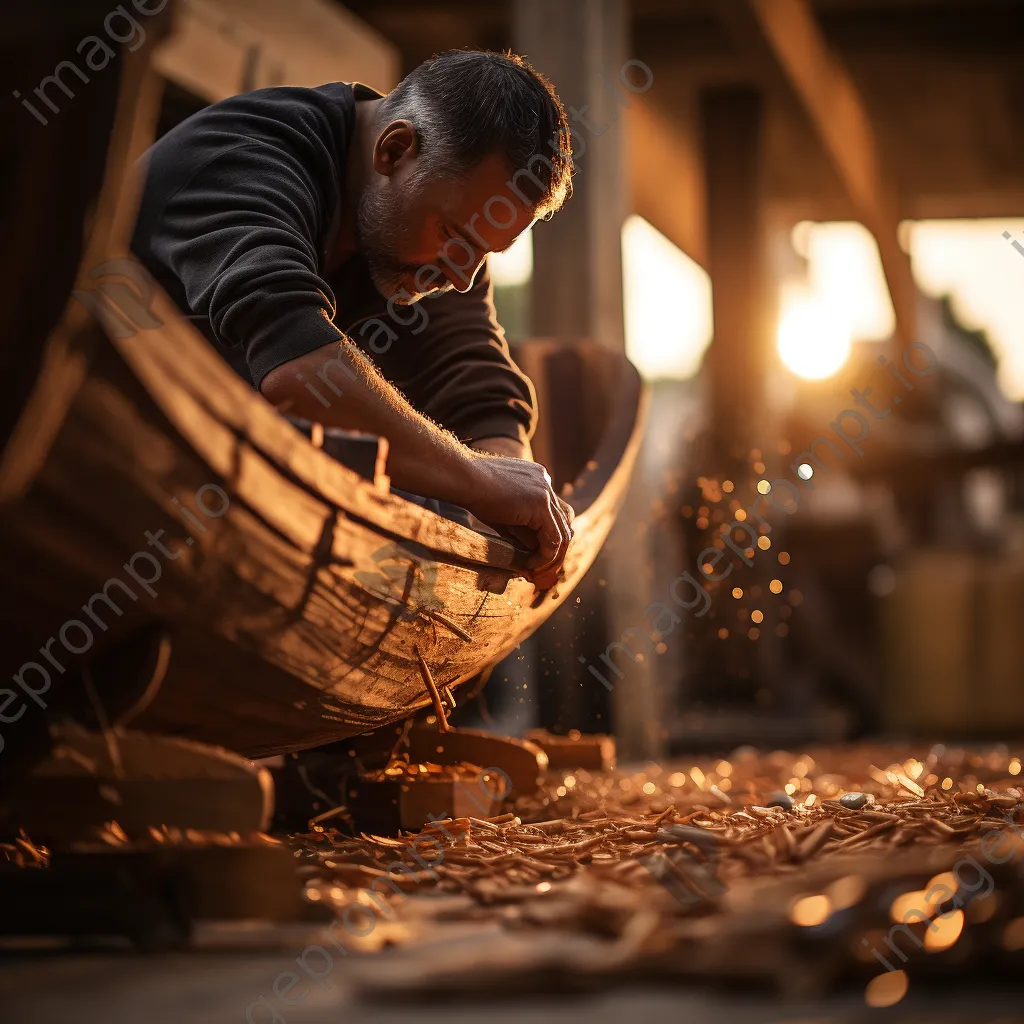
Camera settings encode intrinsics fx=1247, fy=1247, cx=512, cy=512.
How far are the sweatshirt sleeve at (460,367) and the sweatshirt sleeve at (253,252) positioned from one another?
0.63 meters

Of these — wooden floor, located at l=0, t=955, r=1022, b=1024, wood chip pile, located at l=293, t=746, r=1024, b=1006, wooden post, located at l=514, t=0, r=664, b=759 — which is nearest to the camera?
wooden floor, located at l=0, t=955, r=1022, b=1024

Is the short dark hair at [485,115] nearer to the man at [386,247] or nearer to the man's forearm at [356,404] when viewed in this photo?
the man at [386,247]

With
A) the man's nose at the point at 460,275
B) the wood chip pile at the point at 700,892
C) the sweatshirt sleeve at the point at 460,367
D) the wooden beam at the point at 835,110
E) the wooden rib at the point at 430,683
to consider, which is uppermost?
the wooden beam at the point at 835,110

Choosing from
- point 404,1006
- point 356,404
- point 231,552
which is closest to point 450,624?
point 356,404

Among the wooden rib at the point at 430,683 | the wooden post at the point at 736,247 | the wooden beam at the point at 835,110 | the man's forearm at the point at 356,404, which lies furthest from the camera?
the wooden post at the point at 736,247

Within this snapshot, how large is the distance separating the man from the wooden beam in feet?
9.53

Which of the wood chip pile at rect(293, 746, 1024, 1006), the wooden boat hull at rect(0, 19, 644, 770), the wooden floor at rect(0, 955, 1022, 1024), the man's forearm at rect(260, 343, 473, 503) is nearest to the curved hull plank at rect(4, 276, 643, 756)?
the wooden boat hull at rect(0, 19, 644, 770)

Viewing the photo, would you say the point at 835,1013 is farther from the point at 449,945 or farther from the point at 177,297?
the point at 177,297

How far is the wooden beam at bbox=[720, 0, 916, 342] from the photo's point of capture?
5176 millimetres

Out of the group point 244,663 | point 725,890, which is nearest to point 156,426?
point 244,663

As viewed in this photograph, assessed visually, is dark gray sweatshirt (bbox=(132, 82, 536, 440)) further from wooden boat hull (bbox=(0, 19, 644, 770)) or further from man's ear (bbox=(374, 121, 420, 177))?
wooden boat hull (bbox=(0, 19, 644, 770))

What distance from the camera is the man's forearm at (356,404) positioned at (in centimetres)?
173

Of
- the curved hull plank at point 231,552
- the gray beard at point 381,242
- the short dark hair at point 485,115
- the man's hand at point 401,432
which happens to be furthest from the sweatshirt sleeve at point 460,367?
the curved hull plank at point 231,552

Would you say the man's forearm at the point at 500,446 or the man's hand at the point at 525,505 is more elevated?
the man's forearm at the point at 500,446
